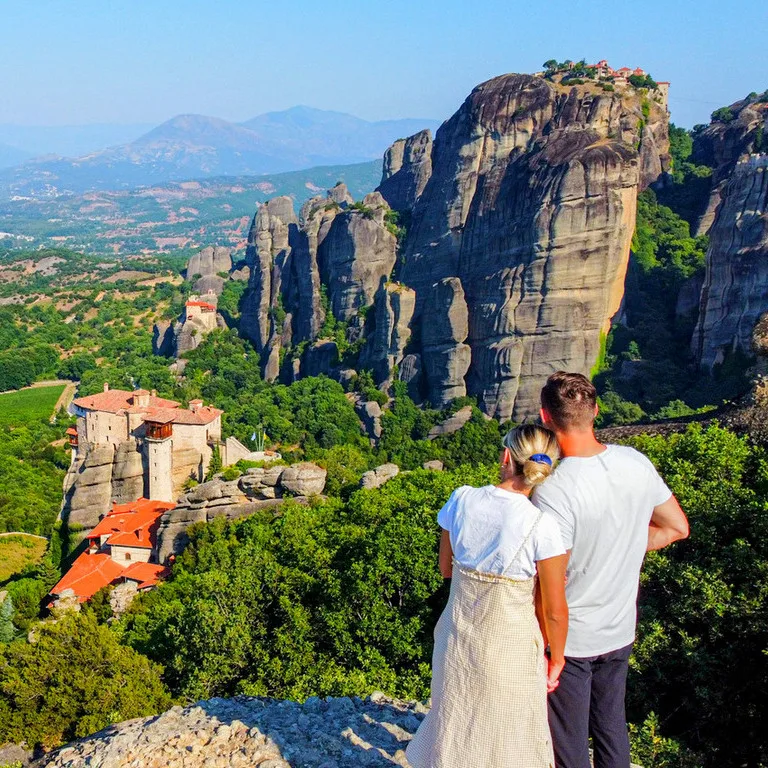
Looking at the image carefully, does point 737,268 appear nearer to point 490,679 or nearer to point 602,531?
point 602,531

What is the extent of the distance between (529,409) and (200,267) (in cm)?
5215

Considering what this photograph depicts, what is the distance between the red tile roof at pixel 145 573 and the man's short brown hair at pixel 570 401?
22.1m

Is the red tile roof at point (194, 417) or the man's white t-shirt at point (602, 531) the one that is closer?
the man's white t-shirt at point (602, 531)

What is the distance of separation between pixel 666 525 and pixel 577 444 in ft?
3.05

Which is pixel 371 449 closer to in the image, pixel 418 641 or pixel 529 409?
pixel 529 409

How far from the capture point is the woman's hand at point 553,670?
4812 mm

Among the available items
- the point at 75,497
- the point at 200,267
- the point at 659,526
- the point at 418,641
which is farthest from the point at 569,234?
the point at 200,267

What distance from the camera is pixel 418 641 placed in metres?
12.3

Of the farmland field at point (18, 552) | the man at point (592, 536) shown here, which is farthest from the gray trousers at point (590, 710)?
the farmland field at point (18, 552)

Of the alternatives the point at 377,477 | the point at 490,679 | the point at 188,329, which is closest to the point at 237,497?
the point at 377,477

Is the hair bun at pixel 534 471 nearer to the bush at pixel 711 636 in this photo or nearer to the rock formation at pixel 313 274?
the bush at pixel 711 636

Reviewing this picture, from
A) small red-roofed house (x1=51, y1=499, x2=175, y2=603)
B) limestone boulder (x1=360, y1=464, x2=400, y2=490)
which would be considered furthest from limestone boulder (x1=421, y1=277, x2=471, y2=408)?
small red-roofed house (x1=51, y1=499, x2=175, y2=603)

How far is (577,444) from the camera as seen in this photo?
490 cm

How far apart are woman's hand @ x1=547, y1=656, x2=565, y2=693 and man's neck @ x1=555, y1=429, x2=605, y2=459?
1305mm
